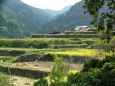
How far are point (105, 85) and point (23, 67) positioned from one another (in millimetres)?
13446

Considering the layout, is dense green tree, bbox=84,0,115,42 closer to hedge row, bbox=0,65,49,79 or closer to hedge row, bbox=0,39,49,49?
hedge row, bbox=0,65,49,79

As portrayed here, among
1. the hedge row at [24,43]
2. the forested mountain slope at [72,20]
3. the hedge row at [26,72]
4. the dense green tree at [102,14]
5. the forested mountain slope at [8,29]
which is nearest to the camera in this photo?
the dense green tree at [102,14]

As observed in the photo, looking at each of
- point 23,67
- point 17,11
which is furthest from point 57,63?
point 17,11

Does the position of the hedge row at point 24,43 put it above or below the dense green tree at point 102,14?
above

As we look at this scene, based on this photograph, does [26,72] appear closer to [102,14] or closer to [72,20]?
[102,14]

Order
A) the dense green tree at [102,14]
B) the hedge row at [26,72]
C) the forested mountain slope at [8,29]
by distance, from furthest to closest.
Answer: the forested mountain slope at [8,29] < the hedge row at [26,72] < the dense green tree at [102,14]

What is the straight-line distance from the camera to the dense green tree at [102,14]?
7652mm

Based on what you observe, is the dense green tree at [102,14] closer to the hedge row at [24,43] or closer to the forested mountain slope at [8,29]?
the hedge row at [24,43]

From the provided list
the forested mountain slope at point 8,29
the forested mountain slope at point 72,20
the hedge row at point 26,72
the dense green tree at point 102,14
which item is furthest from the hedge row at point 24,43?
the forested mountain slope at point 72,20

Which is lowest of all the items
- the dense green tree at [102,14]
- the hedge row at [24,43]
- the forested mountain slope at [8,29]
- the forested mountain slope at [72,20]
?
the dense green tree at [102,14]

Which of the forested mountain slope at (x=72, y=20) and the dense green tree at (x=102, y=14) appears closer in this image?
the dense green tree at (x=102, y=14)

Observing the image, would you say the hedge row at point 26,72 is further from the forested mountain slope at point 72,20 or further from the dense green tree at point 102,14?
the forested mountain slope at point 72,20

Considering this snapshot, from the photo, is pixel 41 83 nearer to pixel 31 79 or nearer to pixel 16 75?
pixel 31 79

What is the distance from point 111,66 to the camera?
887cm
